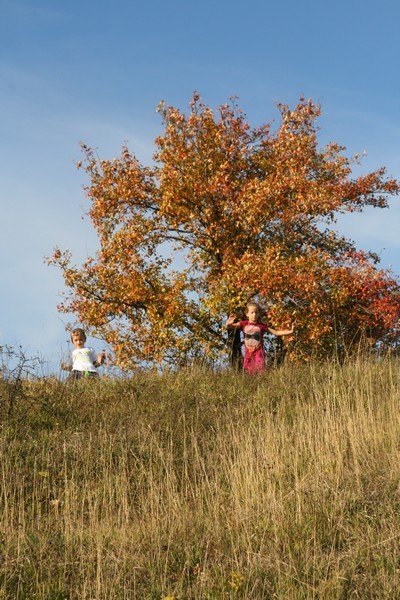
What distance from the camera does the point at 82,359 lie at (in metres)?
14.6

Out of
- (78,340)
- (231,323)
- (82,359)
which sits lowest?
(82,359)

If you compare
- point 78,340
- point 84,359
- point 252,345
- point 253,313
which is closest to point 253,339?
point 252,345

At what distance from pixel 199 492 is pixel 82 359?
283 inches

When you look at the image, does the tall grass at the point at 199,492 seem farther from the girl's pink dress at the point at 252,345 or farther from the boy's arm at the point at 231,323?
the boy's arm at the point at 231,323

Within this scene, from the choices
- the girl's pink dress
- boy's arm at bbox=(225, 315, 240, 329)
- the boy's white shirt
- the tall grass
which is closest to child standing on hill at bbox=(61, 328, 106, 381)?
the boy's white shirt

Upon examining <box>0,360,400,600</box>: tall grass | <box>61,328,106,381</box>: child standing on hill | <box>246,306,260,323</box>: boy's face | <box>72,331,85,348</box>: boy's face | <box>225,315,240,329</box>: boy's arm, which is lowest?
<box>0,360,400,600</box>: tall grass

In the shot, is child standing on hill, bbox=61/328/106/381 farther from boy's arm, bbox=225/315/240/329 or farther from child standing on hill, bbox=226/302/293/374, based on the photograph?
child standing on hill, bbox=226/302/293/374

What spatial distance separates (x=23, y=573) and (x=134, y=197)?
14164 mm

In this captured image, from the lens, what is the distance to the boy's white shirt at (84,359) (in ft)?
47.7

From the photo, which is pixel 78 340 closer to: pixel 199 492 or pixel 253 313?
pixel 253 313

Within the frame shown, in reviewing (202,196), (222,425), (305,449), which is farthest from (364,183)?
(305,449)

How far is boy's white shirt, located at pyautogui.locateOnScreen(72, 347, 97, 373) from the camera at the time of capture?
47.7ft

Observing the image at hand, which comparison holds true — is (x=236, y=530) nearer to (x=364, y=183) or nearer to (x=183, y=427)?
(x=183, y=427)

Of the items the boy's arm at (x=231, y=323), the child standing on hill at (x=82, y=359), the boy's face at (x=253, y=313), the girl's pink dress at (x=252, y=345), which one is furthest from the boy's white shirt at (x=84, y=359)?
the boy's face at (x=253, y=313)
